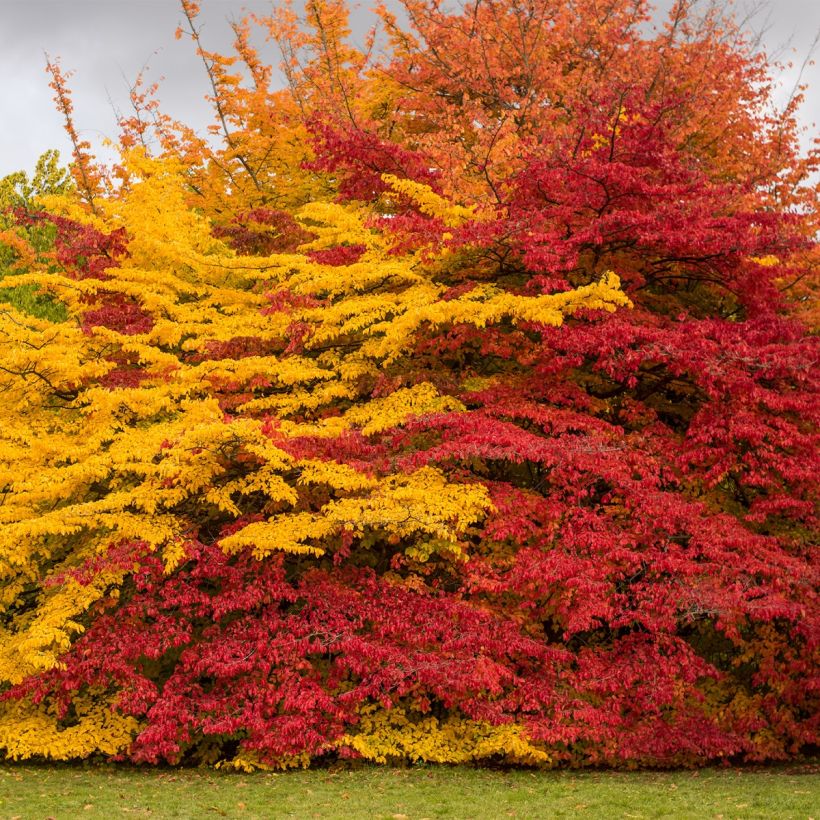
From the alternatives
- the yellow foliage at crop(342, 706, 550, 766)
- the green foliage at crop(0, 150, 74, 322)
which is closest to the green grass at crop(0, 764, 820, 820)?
the yellow foliage at crop(342, 706, 550, 766)

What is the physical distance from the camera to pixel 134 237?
1550 cm

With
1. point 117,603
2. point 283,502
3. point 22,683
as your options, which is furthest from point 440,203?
point 22,683

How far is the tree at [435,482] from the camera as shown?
36.3ft

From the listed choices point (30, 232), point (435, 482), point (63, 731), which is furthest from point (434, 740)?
point (30, 232)

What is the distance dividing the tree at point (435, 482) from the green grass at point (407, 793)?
1.19 ft

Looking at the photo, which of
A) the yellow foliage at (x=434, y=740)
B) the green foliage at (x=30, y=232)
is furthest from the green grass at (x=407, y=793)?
the green foliage at (x=30, y=232)

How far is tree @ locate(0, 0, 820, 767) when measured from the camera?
36.3 ft

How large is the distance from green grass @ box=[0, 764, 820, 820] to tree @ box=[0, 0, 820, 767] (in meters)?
0.36

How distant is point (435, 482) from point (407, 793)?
3774 mm

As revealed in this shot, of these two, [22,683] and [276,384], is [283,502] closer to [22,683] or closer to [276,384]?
[276,384]

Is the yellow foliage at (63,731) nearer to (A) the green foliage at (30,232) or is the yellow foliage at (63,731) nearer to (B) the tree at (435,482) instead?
(B) the tree at (435,482)

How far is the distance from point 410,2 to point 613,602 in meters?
15.2

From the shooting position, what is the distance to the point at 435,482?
39.0 feet

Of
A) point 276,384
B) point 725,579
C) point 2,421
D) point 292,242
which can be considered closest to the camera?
point 725,579
